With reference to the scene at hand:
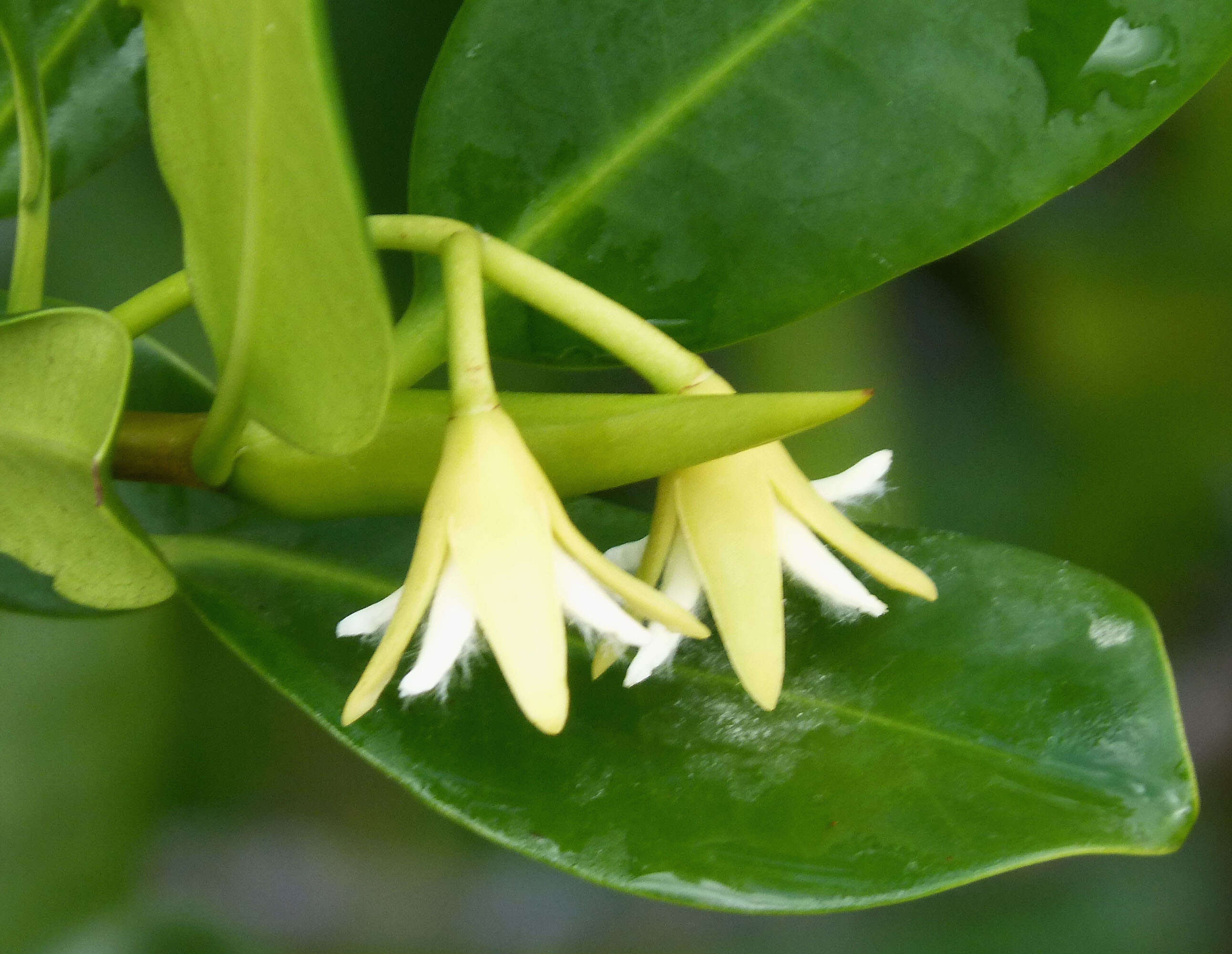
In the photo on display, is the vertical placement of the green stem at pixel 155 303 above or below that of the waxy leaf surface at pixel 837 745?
above

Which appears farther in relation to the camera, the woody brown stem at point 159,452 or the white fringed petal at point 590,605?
the woody brown stem at point 159,452

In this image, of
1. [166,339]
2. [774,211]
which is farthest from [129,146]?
[774,211]

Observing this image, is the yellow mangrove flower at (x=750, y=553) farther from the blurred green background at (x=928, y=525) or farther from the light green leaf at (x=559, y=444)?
the blurred green background at (x=928, y=525)

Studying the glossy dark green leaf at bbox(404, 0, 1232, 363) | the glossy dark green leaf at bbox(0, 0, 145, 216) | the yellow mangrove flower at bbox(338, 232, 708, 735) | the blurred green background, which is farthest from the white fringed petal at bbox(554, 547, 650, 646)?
the blurred green background

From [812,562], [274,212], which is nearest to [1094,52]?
[812,562]

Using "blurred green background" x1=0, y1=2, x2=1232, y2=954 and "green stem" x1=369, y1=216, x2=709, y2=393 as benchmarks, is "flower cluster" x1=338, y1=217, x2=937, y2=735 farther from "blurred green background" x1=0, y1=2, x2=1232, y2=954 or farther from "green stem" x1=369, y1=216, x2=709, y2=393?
"blurred green background" x1=0, y1=2, x2=1232, y2=954

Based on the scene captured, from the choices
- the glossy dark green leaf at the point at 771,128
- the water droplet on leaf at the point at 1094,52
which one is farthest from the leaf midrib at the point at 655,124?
the water droplet on leaf at the point at 1094,52
